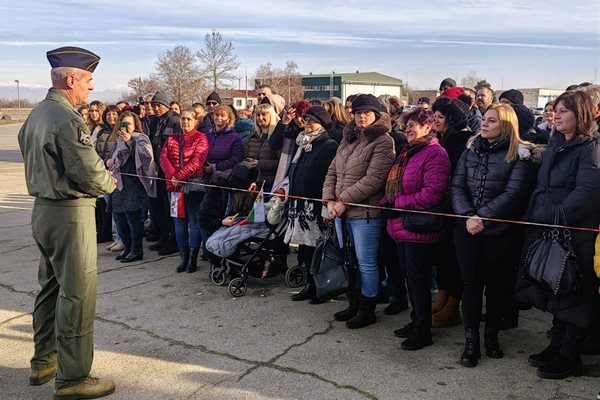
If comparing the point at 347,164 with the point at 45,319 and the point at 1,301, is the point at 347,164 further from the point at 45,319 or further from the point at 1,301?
the point at 1,301

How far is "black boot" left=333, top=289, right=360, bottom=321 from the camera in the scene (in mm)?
5082

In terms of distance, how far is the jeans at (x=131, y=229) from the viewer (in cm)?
725

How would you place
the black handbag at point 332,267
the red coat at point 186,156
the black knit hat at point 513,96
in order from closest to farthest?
the black handbag at point 332,267, the black knit hat at point 513,96, the red coat at point 186,156

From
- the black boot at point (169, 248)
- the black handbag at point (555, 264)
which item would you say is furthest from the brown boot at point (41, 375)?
the black boot at point (169, 248)

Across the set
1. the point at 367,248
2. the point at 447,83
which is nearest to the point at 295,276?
the point at 367,248

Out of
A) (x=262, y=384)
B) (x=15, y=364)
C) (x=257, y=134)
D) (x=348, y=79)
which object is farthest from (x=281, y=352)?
(x=348, y=79)

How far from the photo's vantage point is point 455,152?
4723mm

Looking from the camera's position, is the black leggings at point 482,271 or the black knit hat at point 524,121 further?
the black knit hat at point 524,121

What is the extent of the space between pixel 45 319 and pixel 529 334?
152 inches

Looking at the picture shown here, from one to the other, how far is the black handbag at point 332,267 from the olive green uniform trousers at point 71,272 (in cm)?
210

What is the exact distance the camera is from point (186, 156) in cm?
665

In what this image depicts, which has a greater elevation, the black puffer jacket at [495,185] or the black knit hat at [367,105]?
the black knit hat at [367,105]

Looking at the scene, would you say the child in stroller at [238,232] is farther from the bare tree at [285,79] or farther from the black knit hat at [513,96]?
the bare tree at [285,79]

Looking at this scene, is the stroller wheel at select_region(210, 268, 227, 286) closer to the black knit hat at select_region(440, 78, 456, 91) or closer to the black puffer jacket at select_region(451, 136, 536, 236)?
the black puffer jacket at select_region(451, 136, 536, 236)
